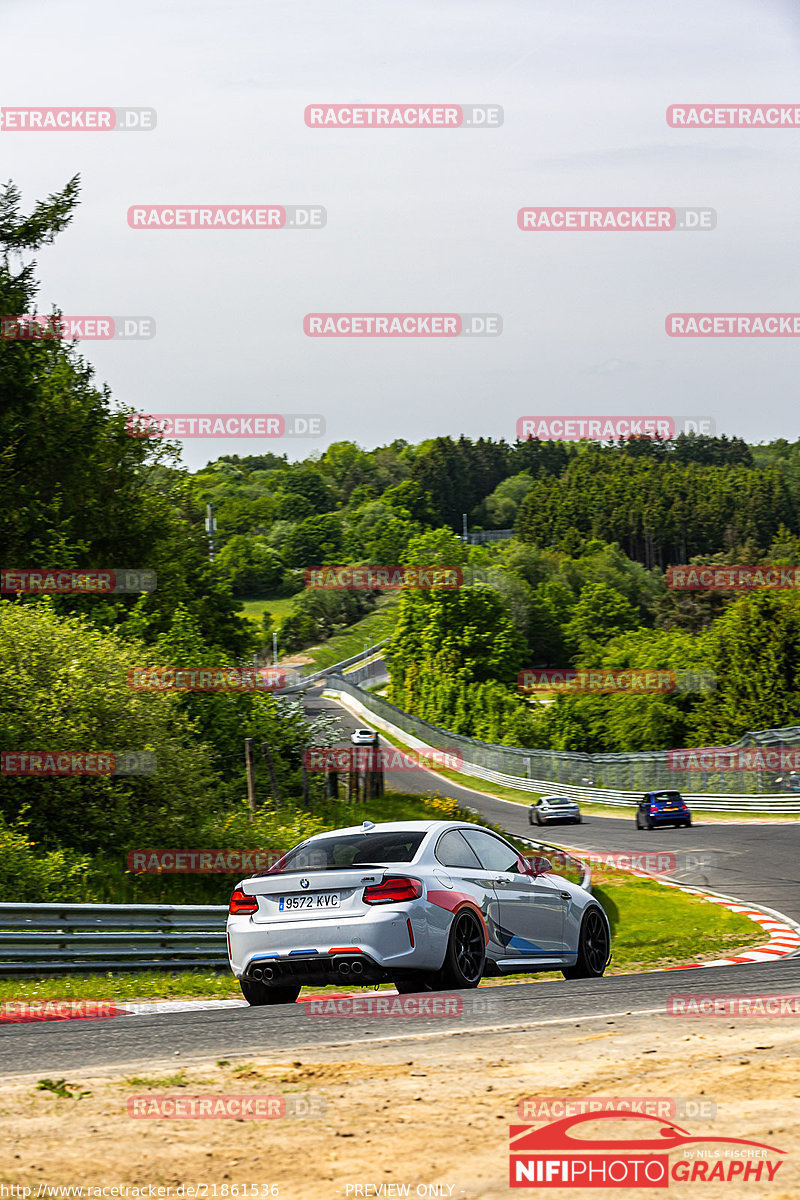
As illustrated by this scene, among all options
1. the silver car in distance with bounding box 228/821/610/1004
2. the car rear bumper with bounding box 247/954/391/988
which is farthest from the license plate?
the car rear bumper with bounding box 247/954/391/988

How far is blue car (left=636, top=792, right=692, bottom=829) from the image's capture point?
143 ft

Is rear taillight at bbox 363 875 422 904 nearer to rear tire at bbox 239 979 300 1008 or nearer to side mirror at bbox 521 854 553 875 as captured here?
rear tire at bbox 239 979 300 1008

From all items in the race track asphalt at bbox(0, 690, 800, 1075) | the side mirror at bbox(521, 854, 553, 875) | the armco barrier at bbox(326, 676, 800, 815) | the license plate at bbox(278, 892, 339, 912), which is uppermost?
the license plate at bbox(278, 892, 339, 912)

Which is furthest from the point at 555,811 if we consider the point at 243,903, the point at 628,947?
the point at 243,903

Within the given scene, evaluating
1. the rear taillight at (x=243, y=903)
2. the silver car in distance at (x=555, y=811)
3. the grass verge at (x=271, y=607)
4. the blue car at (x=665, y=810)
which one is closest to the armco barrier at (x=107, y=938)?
the rear taillight at (x=243, y=903)

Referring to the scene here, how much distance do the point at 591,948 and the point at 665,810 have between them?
3320 cm

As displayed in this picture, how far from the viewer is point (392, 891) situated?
921 centimetres

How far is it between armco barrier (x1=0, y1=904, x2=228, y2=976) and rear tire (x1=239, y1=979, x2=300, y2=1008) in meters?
3.35

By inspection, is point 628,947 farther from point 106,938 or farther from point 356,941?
point 356,941

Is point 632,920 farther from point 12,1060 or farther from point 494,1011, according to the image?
point 12,1060

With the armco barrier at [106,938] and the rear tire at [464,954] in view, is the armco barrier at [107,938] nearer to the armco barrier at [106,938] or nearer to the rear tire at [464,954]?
the armco barrier at [106,938]

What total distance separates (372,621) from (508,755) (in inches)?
3619

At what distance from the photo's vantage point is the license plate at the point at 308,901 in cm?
932

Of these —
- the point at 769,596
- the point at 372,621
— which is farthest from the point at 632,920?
the point at 372,621
